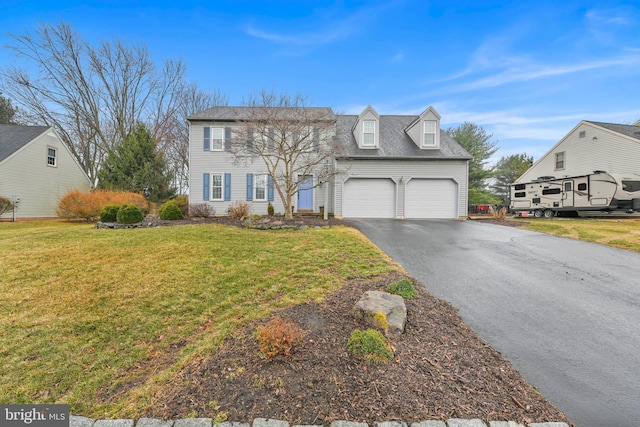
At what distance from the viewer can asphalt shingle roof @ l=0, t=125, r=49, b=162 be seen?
47.1 ft

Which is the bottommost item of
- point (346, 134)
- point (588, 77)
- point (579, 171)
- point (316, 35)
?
point (579, 171)

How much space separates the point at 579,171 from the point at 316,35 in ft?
61.6

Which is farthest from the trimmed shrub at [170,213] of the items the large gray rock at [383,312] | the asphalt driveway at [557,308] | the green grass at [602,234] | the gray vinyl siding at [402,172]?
the green grass at [602,234]

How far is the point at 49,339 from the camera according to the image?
3.11 meters

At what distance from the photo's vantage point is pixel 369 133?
14.7m

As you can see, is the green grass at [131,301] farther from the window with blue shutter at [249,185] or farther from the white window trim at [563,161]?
the white window trim at [563,161]

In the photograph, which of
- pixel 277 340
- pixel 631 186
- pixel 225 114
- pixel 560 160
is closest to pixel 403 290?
pixel 277 340

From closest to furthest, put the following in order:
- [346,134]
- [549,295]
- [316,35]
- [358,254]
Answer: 1. [549,295]
2. [358,254]
3. [316,35]
4. [346,134]

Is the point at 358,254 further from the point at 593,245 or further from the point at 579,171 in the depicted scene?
the point at 579,171

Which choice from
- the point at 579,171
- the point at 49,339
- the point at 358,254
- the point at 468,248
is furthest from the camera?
the point at 579,171

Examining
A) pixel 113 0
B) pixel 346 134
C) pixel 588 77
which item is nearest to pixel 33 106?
pixel 113 0

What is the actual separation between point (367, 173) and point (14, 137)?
20391 mm

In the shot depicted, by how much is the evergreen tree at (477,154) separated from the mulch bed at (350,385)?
1020 inches

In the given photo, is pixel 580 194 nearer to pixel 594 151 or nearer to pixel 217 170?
pixel 594 151
